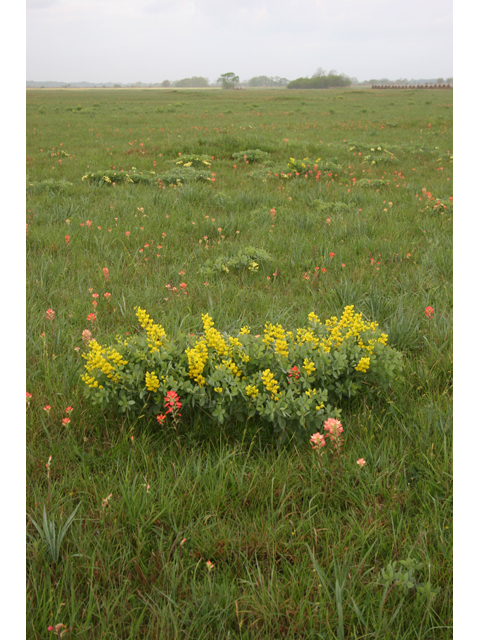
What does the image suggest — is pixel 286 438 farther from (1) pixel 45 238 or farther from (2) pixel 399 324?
(1) pixel 45 238

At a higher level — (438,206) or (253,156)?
(253,156)

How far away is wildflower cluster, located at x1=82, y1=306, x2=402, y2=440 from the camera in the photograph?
228 centimetres

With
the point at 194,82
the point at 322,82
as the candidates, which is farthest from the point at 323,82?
the point at 194,82

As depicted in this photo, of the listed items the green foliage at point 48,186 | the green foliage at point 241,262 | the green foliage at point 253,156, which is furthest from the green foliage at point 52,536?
the green foliage at point 253,156

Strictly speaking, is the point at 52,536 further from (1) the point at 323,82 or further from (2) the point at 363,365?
(1) the point at 323,82

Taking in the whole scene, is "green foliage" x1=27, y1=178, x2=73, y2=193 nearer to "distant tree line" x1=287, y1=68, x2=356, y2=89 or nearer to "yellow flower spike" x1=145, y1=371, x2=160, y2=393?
"yellow flower spike" x1=145, y1=371, x2=160, y2=393

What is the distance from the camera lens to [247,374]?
2506mm

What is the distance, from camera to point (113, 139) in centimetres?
1456

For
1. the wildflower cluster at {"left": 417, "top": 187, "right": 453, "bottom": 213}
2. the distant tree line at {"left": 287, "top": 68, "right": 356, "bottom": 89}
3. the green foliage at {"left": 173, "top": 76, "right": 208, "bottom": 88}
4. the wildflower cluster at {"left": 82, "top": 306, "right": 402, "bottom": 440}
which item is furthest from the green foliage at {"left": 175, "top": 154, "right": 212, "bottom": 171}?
the green foliage at {"left": 173, "top": 76, "right": 208, "bottom": 88}

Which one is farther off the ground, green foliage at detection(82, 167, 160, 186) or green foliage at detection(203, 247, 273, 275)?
green foliage at detection(82, 167, 160, 186)

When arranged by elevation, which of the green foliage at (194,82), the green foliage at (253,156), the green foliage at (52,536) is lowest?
the green foliage at (52,536)

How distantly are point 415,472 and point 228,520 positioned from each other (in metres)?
0.98

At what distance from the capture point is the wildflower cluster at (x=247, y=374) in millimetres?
2279

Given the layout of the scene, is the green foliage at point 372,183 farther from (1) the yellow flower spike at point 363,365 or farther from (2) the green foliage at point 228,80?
(2) the green foliage at point 228,80
